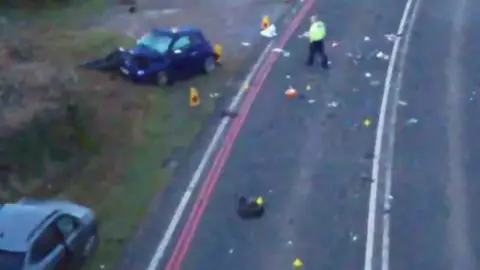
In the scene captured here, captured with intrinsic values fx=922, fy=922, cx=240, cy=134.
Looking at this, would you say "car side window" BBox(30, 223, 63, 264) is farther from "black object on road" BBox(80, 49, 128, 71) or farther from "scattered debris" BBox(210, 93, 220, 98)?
"black object on road" BBox(80, 49, 128, 71)

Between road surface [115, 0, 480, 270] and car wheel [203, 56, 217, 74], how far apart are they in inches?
66.5

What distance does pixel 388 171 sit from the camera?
20125mm

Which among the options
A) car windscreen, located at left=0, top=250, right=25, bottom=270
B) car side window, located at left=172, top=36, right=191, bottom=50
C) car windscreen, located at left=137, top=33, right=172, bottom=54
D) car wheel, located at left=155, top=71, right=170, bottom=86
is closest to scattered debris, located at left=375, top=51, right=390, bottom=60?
car side window, located at left=172, top=36, right=191, bottom=50

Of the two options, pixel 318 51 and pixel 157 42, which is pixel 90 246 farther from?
pixel 318 51

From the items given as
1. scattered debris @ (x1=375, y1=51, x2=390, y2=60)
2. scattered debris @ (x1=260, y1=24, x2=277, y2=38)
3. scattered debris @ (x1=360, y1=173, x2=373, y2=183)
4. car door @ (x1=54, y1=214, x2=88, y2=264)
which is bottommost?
scattered debris @ (x1=260, y1=24, x2=277, y2=38)

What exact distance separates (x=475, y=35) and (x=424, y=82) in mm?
5004

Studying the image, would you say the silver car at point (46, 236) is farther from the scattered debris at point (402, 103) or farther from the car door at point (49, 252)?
the scattered debris at point (402, 103)

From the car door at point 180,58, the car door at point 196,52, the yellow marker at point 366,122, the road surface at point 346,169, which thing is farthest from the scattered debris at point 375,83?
the car door at point 180,58

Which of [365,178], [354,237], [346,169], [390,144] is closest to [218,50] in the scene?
[390,144]

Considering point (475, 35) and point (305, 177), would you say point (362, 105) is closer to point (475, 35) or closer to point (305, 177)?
point (305, 177)

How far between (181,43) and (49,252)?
11.4m

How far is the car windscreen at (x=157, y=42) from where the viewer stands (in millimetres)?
25342

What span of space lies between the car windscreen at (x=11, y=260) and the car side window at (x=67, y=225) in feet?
4.10

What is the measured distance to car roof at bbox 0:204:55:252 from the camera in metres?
14.5
